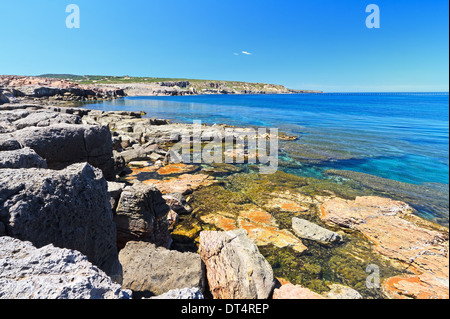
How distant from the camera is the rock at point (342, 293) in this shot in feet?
17.5

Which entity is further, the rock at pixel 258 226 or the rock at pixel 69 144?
the rock at pixel 258 226

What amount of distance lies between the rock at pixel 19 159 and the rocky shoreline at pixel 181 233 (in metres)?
0.02

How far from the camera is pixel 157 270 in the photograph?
4523 millimetres

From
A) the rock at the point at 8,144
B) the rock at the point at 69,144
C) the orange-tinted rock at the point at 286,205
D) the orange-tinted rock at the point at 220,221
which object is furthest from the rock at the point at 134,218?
the orange-tinted rock at the point at 286,205

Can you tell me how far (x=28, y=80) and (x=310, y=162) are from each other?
120274mm

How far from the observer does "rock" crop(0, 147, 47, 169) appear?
3.42m

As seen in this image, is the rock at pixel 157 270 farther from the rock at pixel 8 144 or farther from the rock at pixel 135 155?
the rock at pixel 135 155

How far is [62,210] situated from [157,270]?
103 inches

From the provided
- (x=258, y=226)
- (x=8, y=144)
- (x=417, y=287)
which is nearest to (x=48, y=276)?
(x=8, y=144)

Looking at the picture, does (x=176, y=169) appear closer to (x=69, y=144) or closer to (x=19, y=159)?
(x=69, y=144)

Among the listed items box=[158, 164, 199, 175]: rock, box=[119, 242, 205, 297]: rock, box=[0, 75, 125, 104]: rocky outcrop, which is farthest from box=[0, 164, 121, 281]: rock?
box=[0, 75, 125, 104]: rocky outcrop

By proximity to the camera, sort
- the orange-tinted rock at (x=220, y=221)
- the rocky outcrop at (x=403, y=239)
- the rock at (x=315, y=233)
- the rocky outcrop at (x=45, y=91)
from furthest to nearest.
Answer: the rocky outcrop at (x=45, y=91), the orange-tinted rock at (x=220, y=221), the rock at (x=315, y=233), the rocky outcrop at (x=403, y=239)
